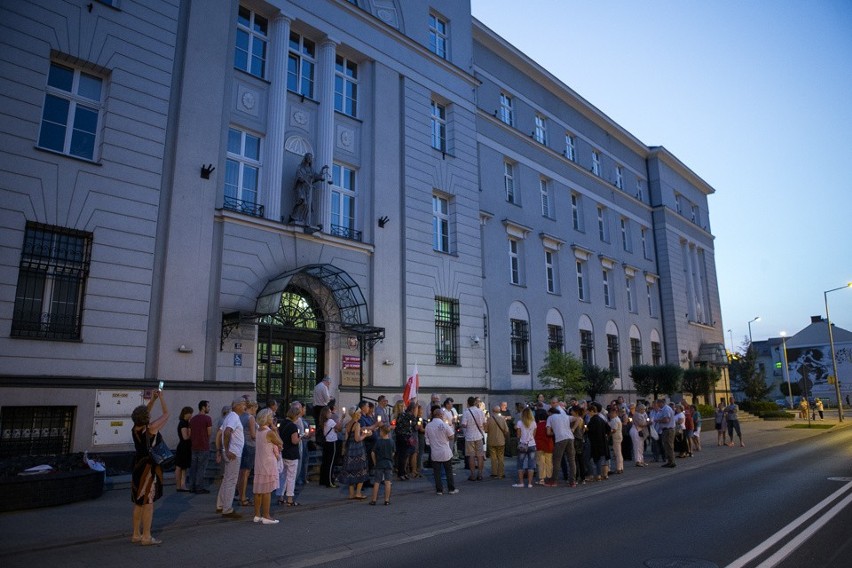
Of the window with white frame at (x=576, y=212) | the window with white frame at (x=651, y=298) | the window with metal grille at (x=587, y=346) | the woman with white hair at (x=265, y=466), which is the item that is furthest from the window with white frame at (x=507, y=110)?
the woman with white hair at (x=265, y=466)

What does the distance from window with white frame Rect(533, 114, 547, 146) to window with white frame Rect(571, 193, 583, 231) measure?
378 cm

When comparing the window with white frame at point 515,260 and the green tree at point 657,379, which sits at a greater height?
the window with white frame at point 515,260

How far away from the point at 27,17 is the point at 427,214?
41.3 feet

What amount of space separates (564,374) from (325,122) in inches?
529

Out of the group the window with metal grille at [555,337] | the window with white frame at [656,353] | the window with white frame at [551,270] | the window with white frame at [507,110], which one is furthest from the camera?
the window with white frame at [656,353]

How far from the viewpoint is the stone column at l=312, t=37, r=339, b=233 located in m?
18.0

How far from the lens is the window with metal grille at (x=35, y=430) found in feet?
38.4

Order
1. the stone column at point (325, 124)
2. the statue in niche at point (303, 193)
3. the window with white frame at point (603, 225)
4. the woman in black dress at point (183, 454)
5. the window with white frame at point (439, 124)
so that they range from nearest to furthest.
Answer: the woman in black dress at point (183, 454)
the statue in niche at point (303, 193)
the stone column at point (325, 124)
the window with white frame at point (439, 124)
the window with white frame at point (603, 225)

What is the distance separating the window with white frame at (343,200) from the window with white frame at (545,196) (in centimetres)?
1381

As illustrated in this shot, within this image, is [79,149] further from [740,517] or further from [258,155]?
[740,517]

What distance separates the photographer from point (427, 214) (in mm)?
21375

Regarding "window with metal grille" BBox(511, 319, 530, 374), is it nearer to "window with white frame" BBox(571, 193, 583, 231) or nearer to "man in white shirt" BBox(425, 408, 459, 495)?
"window with white frame" BBox(571, 193, 583, 231)

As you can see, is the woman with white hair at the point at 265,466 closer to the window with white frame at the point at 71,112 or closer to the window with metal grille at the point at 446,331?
the window with white frame at the point at 71,112

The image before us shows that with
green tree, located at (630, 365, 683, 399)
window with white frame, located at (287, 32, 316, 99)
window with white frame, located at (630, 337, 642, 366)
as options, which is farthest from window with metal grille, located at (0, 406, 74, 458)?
window with white frame, located at (630, 337, 642, 366)
